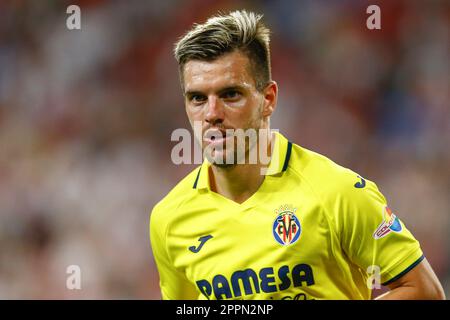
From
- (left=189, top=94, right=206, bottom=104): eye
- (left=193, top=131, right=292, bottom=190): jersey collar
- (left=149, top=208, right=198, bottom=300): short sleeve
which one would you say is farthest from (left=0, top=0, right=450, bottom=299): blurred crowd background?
(left=189, top=94, right=206, bottom=104): eye

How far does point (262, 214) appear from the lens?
3.10 metres

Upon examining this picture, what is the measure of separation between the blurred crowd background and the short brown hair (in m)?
3.00

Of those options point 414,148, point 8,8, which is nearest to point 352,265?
point 414,148

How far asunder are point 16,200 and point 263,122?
3.79m

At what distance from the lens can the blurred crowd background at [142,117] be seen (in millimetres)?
5941

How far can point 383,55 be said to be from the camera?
6.19m

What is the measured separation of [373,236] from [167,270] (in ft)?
3.45

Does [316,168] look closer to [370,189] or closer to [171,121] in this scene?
[370,189]

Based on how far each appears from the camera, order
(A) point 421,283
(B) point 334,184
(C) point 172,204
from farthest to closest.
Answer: (C) point 172,204
(B) point 334,184
(A) point 421,283

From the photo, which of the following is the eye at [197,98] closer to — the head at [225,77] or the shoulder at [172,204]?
the head at [225,77]

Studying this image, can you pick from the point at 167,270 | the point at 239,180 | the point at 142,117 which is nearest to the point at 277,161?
the point at 239,180

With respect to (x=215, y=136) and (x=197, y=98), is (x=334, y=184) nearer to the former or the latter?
(x=215, y=136)

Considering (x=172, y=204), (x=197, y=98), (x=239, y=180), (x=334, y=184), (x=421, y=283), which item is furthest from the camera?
(x=172, y=204)

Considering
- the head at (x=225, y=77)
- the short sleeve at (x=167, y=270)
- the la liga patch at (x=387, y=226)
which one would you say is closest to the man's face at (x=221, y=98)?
the head at (x=225, y=77)
